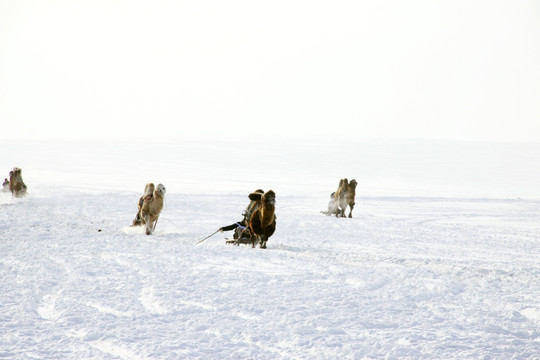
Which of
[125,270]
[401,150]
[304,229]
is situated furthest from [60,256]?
[401,150]

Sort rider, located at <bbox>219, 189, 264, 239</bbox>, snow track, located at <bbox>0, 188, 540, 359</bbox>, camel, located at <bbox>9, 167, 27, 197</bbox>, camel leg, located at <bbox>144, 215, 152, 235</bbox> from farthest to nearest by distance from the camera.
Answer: camel, located at <bbox>9, 167, 27, 197</bbox>
camel leg, located at <bbox>144, 215, 152, 235</bbox>
rider, located at <bbox>219, 189, 264, 239</bbox>
snow track, located at <bbox>0, 188, 540, 359</bbox>

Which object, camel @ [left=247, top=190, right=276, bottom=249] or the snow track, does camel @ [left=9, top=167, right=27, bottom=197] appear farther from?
camel @ [left=247, top=190, right=276, bottom=249]

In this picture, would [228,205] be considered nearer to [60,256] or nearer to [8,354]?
[60,256]

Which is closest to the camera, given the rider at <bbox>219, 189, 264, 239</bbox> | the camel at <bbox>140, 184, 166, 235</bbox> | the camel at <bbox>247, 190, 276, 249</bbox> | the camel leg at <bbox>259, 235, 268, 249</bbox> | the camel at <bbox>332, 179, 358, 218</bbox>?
the camel at <bbox>247, 190, 276, 249</bbox>

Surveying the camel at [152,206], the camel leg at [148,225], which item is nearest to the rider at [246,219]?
the camel at [152,206]

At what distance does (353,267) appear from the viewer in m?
9.43

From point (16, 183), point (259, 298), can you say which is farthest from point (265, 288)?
point (16, 183)

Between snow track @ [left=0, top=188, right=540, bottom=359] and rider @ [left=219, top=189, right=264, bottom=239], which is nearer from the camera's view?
snow track @ [left=0, top=188, right=540, bottom=359]

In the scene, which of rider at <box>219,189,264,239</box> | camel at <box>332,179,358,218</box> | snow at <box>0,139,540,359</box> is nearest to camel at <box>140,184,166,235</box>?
snow at <box>0,139,540,359</box>

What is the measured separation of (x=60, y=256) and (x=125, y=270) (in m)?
1.86

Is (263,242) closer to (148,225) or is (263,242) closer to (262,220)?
(262,220)

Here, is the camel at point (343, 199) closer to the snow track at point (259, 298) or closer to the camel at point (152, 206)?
the snow track at point (259, 298)

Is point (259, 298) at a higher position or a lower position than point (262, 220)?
lower

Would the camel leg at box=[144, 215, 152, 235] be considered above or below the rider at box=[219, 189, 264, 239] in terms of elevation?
below
